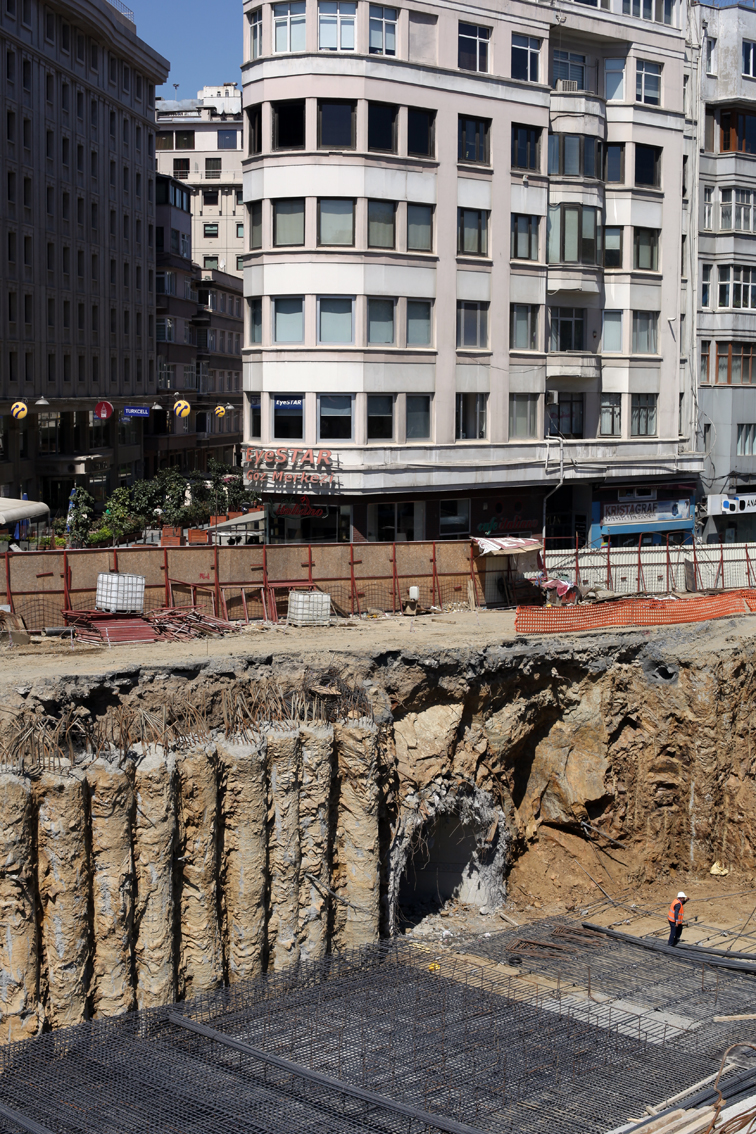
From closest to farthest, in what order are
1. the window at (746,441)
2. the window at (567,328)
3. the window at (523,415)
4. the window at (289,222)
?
the window at (289,222) → the window at (523,415) → the window at (567,328) → the window at (746,441)

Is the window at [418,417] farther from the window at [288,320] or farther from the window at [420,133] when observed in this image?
the window at [420,133]

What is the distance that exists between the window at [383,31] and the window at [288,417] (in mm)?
12057

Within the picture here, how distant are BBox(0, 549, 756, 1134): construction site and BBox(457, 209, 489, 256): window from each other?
16426mm

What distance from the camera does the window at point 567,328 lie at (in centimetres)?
4662

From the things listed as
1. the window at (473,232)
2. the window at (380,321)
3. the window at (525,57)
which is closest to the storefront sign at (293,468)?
the window at (380,321)

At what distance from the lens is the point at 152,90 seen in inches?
3098

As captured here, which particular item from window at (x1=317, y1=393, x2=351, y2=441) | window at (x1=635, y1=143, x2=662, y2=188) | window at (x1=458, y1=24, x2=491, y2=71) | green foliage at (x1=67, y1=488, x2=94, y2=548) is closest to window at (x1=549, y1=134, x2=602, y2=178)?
window at (x1=635, y1=143, x2=662, y2=188)

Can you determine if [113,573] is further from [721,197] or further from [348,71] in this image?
[721,197]

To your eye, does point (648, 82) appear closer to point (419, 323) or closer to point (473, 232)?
point (473, 232)

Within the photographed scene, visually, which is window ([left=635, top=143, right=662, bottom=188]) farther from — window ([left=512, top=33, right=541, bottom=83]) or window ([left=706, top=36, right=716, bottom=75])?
window ([left=706, top=36, right=716, bottom=75])

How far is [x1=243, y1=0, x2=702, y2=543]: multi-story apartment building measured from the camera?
39.3 meters

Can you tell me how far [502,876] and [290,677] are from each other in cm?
807

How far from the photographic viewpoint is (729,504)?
5344cm

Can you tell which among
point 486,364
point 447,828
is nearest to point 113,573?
point 447,828
